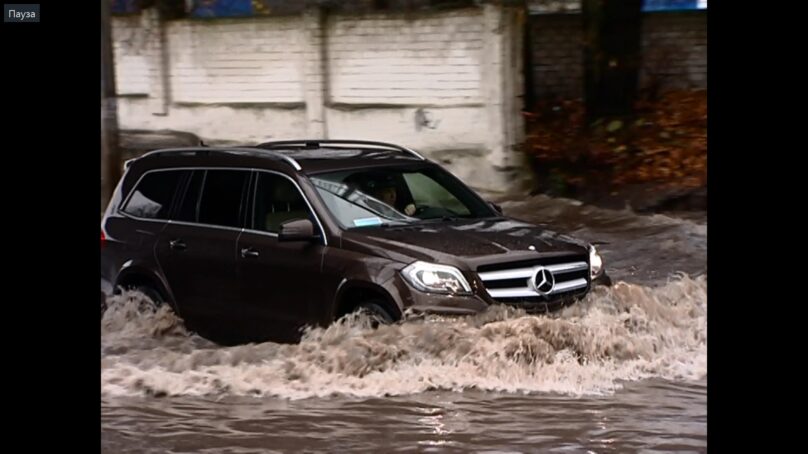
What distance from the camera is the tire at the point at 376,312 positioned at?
24.8 ft

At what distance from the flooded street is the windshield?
1.00 ft

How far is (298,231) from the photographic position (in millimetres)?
7852

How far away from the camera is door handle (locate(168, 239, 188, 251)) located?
8.30m

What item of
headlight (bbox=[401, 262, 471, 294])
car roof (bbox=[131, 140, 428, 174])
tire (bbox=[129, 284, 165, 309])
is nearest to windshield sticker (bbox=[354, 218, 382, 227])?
car roof (bbox=[131, 140, 428, 174])

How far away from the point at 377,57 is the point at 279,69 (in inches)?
24.9

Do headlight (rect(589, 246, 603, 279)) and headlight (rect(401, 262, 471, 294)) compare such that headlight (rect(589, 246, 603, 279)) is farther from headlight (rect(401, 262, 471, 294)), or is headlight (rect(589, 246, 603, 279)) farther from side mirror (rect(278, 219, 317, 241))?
side mirror (rect(278, 219, 317, 241))

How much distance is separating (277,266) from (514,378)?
1.54 metres

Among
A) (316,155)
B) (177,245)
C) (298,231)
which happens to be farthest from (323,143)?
(177,245)

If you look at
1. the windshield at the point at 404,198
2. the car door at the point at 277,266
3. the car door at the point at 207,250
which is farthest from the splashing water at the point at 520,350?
the windshield at the point at 404,198

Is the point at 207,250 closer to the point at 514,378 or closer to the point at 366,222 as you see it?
the point at 366,222
